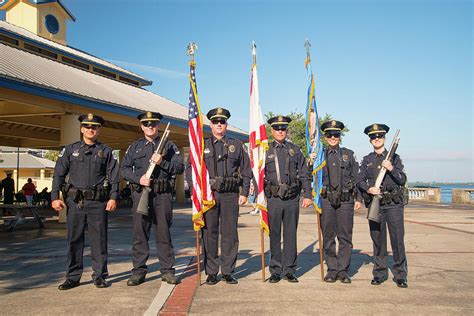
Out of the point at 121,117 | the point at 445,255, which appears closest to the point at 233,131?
the point at 121,117

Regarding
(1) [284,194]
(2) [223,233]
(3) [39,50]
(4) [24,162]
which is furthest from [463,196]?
(4) [24,162]

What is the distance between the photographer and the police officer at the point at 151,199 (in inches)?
206

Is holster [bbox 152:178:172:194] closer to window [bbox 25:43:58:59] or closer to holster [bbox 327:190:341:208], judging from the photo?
holster [bbox 327:190:341:208]

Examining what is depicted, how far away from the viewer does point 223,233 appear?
17.8 feet

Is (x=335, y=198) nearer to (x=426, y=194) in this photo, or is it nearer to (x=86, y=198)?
(x=86, y=198)

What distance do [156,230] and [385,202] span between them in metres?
3.07

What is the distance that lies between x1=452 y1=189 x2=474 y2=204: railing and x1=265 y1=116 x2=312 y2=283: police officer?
24.4 m

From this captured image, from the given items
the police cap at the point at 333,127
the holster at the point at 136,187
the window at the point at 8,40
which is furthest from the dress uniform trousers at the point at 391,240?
the window at the point at 8,40

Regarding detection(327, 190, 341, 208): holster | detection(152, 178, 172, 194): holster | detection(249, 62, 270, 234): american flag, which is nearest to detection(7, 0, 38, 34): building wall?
detection(249, 62, 270, 234): american flag

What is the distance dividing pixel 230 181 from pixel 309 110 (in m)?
1.91

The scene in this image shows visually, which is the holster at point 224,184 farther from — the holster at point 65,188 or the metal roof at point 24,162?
the metal roof at point 24,162

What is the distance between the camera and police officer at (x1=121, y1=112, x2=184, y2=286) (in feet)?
17.2

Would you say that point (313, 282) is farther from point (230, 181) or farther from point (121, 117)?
point (121, 117)

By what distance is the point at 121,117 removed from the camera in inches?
576
